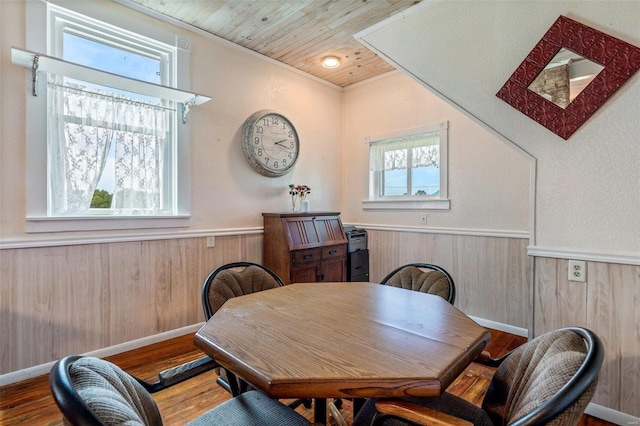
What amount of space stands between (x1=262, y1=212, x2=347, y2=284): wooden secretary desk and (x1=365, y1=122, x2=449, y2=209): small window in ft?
2.84

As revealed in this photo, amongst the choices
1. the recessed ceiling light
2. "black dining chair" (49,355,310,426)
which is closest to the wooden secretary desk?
the recessed ceiling light

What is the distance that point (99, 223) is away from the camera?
8.29 feet

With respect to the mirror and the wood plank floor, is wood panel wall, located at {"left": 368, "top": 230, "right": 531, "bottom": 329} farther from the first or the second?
the mirror

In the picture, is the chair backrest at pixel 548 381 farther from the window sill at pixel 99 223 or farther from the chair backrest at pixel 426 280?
the window sill at pixel 99 223

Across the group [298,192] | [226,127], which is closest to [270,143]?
[226,127]

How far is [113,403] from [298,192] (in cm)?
317

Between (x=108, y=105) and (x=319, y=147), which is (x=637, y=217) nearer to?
(x=319, y=147)

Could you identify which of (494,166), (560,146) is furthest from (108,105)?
(494,166)

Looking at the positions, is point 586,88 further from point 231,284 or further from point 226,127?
point 226,127

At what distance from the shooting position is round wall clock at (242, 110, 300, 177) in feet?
11.3

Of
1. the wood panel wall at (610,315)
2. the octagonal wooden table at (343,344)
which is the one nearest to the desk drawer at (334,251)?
the octagonal wooden table at (343,344)

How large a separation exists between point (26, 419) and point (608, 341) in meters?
A: 3.31

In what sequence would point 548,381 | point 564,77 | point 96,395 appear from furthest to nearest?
point 564,77, point 548,381, point 96,395

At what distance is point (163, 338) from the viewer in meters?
2.87
